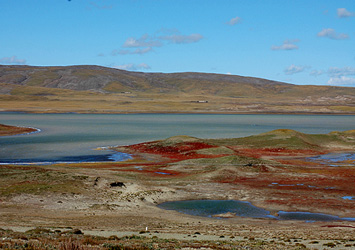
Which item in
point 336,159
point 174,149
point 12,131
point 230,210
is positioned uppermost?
point 336,159

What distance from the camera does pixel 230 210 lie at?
33156 mm

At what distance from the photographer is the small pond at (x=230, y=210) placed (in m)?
31.0

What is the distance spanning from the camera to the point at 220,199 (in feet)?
120

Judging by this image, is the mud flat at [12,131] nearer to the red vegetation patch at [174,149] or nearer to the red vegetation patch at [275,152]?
the red vegetation patch at [174,149]

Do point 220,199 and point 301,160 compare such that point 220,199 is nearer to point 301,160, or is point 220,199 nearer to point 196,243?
point 196,243

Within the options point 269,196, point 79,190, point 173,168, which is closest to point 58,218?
point 79,190

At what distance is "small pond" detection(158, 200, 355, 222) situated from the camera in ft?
102

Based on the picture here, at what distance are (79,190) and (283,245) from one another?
20.6 meters

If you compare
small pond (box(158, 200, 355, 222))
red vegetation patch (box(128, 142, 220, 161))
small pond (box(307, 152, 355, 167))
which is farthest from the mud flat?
small pond (box(158, 200, 355, 222))

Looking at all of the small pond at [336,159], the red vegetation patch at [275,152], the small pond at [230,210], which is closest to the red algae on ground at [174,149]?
the red vegetation patch at [275,152]

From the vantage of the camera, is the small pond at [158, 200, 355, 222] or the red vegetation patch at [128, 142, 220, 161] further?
the red vegetation patch at [128, 142, 220, 161]

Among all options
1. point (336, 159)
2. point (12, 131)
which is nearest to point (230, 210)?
point (336, 159)

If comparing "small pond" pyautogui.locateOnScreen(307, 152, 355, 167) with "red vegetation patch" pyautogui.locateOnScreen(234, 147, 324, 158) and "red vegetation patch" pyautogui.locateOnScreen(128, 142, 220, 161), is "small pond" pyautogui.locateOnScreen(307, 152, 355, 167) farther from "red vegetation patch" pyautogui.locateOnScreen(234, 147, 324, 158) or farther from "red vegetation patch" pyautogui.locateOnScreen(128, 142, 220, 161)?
"red vegetation patch" pyautogui.locateOnScreen(128, 142, 220, 161)

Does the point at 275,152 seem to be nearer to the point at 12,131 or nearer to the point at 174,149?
the point at 174,149
